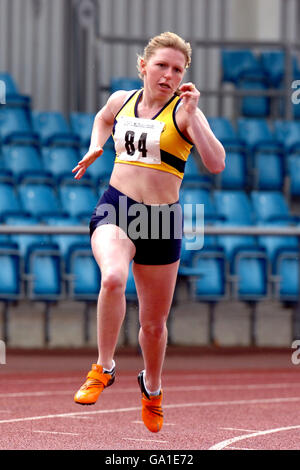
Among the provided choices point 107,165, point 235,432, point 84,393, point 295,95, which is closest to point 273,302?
point 107,165

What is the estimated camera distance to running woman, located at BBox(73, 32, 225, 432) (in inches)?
231

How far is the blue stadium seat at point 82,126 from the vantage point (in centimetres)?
1459

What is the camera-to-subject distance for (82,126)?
14.9 meters

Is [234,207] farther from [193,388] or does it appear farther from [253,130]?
[193,388]

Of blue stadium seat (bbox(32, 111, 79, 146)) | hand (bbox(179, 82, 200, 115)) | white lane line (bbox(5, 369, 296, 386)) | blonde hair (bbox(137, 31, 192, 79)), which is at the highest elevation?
blonde hair (bbox(137, 31, 192, 79))

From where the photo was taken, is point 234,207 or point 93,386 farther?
point 234,207

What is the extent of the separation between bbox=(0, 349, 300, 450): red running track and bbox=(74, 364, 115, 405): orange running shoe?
2.31ft

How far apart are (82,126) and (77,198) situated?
2.06m

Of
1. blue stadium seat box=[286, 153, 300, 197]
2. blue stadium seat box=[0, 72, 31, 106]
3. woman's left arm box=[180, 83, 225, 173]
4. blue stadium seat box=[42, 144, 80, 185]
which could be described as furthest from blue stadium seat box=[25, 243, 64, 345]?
woman's left arm box=[180, 83, 225, 173]

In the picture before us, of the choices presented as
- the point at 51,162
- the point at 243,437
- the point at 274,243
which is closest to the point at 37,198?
the point at 51,162

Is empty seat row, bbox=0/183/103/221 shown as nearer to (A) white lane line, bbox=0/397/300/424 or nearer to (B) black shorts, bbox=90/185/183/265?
(A) white lane line, bbox=0/397/300/424

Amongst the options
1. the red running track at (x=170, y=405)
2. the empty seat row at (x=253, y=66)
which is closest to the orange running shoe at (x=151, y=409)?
the red running track at (x=170, y=405)

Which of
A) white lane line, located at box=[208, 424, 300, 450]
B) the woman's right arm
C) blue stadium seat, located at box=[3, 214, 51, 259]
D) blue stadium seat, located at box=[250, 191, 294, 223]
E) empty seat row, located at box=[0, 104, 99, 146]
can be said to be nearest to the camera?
the woman's right arm

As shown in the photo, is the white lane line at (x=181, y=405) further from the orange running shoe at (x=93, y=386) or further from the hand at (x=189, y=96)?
the hand at (x=189, y=96)
